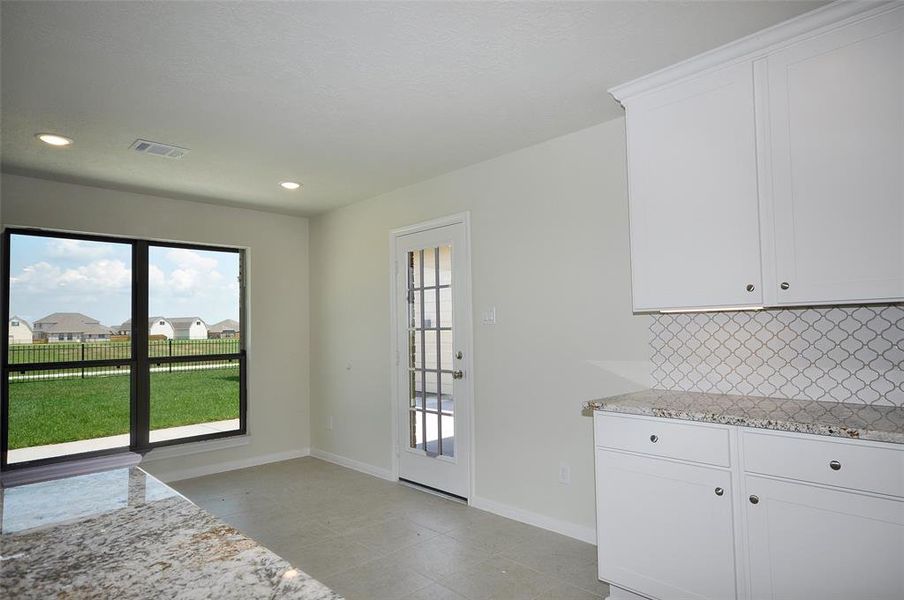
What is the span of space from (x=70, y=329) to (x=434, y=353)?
2.96 meters

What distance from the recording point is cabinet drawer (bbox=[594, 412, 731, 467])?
2.09 metres

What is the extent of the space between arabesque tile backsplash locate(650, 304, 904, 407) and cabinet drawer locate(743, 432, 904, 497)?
60cm

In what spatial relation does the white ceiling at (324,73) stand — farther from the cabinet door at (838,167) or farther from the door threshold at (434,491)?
the door threshold at (434,491)

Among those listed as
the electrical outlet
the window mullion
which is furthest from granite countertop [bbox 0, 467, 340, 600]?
the window mullion

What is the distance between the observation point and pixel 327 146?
344 centimetres

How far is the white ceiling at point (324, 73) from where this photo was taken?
201 cm

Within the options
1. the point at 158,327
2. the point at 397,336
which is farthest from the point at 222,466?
the point at 397,336

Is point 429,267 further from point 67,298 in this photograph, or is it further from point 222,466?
point 67,298

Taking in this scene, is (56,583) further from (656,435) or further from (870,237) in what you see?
(870,237)

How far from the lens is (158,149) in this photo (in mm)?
3420

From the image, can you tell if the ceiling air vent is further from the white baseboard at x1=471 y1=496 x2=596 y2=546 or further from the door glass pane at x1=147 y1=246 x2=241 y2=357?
the white baseboard at x1=471 y1=496 x2=596 y2=546

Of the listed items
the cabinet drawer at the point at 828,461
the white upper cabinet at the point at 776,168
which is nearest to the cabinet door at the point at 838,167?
the white upper cabinet at the point at 776,168

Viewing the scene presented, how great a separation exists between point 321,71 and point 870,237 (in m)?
2.37

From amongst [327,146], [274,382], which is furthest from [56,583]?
[274,382]
